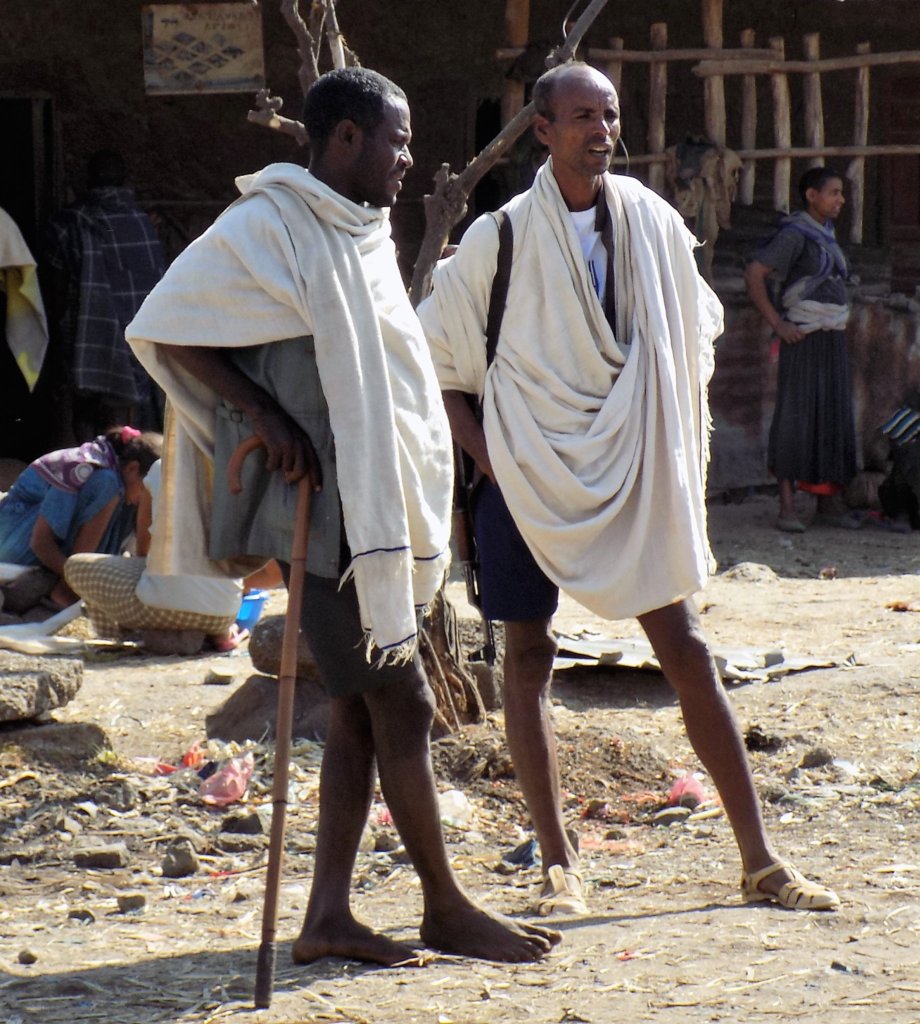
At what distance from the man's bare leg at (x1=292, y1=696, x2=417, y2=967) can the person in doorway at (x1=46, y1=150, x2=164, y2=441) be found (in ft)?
21.7

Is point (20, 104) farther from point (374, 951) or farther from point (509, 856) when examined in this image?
point (374, 951)

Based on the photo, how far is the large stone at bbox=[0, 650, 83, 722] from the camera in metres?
4.94

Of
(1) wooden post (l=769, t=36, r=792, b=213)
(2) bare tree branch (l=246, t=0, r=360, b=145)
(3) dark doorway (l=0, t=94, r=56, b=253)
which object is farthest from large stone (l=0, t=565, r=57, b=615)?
(1) wooden post (l=769, t=36, r=792, b=213)

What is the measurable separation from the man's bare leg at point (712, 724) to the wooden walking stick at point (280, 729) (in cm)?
93

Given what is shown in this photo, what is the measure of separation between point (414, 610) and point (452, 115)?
7433mm

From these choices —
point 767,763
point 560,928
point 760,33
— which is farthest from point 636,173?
point 560,928

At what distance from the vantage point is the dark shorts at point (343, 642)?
122 inches

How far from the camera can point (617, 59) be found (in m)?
9.47

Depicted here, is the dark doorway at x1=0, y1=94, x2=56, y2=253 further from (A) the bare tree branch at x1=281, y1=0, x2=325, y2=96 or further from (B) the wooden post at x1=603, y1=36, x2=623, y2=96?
(A) the bare tree branch at x1=281, y1=0, x2=325, y2=96

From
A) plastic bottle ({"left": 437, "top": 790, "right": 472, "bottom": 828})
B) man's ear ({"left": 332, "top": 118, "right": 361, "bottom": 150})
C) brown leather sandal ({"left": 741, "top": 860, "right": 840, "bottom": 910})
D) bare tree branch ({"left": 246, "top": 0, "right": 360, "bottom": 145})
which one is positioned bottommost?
plastic bottle ({"left": 437, "top": 790, "right": 472, "bottom": 828})

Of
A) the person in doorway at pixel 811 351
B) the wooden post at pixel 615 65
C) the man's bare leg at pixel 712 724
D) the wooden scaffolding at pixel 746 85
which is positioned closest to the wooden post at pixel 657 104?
the wooden scaffolding at pixel 746 85

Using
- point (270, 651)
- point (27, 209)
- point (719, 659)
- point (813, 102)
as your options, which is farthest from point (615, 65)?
point (270, 651)

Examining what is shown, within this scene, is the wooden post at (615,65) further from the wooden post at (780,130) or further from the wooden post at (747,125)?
the wooden post at (780,130)

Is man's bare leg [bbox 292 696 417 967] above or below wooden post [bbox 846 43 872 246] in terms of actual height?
below
